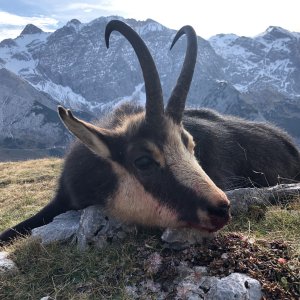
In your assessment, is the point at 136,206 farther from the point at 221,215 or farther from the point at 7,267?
the point at 7,267

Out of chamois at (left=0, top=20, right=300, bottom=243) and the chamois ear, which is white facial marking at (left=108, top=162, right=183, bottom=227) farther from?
the chamois ear

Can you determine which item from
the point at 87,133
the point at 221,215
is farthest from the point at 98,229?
the point at 221,215

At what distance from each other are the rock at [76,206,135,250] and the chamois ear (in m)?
0.98

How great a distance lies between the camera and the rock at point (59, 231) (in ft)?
24.8

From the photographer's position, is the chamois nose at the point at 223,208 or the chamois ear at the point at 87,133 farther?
the chamois ear at the point at 87,133

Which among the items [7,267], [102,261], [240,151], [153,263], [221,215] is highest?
[221,215]

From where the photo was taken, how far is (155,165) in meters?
6.69

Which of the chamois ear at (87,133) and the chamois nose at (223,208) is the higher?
the chamois ear at (87,133)

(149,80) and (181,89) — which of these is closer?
(149,80)

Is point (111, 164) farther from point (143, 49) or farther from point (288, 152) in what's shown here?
point (288, 152)

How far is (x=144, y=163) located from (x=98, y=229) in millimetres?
1391

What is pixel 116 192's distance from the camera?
7164 millimetres

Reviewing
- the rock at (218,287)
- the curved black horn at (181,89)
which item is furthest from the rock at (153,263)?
the curved black horn at (181,89)

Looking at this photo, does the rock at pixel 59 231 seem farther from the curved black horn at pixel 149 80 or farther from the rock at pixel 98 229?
the curved black horn at pixel 149 80
